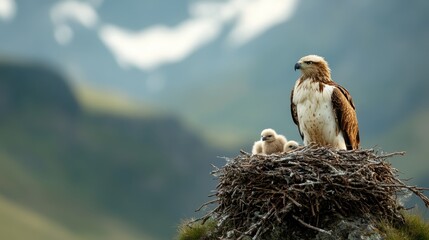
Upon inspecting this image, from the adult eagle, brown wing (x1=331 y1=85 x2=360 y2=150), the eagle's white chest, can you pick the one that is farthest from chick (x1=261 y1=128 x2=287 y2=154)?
brown wing (x1=331 y1=85 x2=360 y2=150)

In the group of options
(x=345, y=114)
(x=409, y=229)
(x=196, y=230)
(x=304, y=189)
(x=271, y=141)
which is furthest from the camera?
(x=271, y=141)

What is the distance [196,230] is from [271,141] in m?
4.36

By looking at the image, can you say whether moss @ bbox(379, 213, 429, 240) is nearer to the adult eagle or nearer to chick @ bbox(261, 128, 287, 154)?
the adult eagle

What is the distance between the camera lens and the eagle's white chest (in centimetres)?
1988

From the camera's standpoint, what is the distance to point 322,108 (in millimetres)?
19875

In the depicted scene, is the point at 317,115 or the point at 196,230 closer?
the point at 317,115

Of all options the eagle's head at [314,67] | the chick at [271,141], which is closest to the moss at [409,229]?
the eagle's head at [314,67]

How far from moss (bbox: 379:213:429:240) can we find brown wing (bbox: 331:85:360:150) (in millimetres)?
2709

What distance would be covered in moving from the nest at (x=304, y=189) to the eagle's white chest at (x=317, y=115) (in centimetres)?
171

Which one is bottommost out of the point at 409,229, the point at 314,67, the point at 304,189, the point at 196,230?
the point at 409,229

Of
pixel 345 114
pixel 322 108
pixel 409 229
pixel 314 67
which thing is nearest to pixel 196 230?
pixel 322 108

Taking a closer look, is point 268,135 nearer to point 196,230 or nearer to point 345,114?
point 345,114

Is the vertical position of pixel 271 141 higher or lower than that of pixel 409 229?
higher

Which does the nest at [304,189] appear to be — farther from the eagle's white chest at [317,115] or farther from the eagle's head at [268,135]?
the eagle's head at [268,135]
